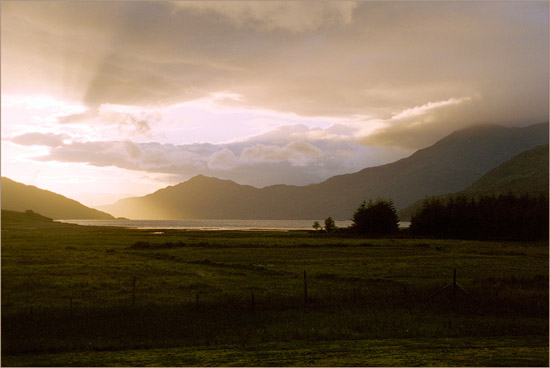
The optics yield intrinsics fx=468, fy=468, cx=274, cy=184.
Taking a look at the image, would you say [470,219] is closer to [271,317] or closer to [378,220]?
[378,220]

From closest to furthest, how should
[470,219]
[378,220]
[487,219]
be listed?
[487,219] < [470,219] < [378,220]

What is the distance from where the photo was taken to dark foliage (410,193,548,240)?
382 feet

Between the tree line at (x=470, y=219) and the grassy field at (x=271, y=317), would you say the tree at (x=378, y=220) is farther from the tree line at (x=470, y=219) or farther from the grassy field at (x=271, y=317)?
the grassy field at (x=271, y=317)

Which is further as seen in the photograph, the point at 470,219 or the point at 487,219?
the point at 470,219

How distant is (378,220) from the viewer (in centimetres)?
13588

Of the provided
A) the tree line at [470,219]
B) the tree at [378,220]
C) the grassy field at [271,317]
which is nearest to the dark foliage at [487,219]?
the tree line at [470,219]

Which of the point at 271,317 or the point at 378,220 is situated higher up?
the point at 378,220

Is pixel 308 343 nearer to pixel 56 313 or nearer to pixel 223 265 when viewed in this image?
pixel 56 313

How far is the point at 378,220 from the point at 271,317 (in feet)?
366

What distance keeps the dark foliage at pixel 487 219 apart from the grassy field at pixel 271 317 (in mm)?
67426

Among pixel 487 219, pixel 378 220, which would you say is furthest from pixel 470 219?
pixel 378 220

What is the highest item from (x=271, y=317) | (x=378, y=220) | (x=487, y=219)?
(x=378, y=220)

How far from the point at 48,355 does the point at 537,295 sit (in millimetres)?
31104

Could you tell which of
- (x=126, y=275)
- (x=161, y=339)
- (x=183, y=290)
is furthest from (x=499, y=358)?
(x=126, y=275)
